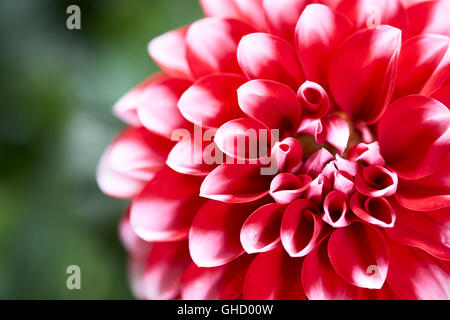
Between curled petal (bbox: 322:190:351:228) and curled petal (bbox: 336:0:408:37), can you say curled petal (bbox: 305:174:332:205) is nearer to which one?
curled petal (bbox: 322:190:351:228)

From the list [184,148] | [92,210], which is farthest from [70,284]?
[184,148]

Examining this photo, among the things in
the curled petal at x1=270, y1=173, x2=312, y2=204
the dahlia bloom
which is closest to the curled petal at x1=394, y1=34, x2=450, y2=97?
the dahlia bloom

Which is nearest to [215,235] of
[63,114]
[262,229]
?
[262,229]

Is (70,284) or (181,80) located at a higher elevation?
(181,80)

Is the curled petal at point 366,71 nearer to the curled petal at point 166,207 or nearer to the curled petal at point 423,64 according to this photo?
the curled petal at point 423,64

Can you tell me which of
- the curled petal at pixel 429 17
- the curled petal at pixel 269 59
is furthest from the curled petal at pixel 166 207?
the curled petal at pixel 429 17
